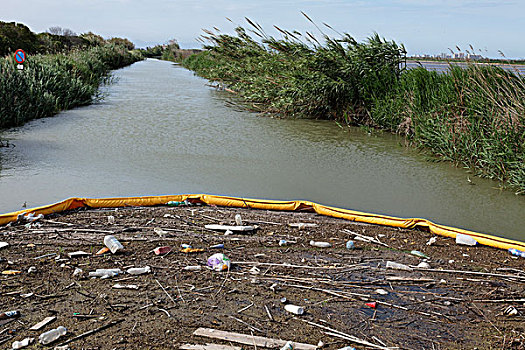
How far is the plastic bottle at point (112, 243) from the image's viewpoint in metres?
3.22

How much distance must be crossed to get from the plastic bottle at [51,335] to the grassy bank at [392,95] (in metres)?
4.63

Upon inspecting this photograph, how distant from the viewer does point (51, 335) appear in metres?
2.21

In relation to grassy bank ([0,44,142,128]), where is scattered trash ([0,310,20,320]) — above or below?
below

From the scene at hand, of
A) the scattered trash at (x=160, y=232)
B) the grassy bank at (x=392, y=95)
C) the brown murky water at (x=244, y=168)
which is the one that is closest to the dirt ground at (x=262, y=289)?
the scattered trash at (x=160, y=232)

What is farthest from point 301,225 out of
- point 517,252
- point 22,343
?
point 22,343

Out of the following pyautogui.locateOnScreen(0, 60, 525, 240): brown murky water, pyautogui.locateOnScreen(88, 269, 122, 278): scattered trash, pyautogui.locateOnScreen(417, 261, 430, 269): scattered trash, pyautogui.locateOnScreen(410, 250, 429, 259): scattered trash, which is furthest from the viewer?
pyautogui.locateOnScreen(0, 60, 525, 240): brown murky water

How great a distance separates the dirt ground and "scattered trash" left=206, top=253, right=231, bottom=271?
1.6 inches

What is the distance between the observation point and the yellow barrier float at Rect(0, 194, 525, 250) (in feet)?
12.4

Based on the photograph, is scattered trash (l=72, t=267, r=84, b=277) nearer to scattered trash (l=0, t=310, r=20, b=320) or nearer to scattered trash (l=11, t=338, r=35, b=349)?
scattered trash (l=0, t=310, r=20, b=320)

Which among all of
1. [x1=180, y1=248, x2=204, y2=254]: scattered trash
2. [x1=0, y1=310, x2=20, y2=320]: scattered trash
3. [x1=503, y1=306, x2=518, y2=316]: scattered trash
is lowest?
[x1=0, y1=310, x2=20, y2=320]: scattered trash

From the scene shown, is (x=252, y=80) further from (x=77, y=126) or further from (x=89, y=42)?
(x=89, y=42)

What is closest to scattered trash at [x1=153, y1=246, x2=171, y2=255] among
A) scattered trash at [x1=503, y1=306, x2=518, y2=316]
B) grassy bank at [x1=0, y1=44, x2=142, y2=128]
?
scattered trash at [x1=503, y1=306, x2=518, y2=316]

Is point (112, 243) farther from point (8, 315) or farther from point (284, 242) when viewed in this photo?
point (284, 242)

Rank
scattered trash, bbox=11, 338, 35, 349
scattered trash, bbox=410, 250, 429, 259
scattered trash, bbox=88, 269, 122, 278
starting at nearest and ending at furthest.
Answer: scattered trash, bbox=11, 338, 35, 349
scattered trash, bbox=88, 269, 122, 278
scattered trash, bbox=410, 250, 429, 259
